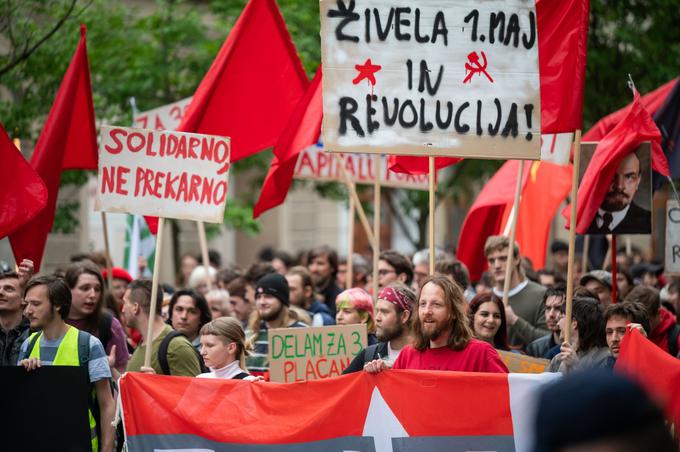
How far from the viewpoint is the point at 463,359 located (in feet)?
18.9

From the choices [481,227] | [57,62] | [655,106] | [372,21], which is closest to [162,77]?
[57,62]

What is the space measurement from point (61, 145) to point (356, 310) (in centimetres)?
252

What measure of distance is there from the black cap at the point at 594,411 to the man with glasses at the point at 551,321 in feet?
16.3

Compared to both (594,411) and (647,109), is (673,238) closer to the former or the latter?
(647,109)

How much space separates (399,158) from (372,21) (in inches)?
71.6

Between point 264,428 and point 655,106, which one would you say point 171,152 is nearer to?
point 264,428

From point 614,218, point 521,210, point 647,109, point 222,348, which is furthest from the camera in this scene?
point 521,210

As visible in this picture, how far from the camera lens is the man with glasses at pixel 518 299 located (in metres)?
8.12

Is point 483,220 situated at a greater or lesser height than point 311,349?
greater

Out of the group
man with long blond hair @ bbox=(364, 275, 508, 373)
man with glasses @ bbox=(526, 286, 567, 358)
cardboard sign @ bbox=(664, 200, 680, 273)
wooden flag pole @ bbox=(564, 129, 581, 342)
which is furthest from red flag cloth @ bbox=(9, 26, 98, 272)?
cardboard sign @ bbox=(664, 200, 680, 273)

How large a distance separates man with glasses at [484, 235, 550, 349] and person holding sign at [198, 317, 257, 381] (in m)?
2.15

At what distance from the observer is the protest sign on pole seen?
7.27 metres

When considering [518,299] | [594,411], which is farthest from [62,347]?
[594,411]

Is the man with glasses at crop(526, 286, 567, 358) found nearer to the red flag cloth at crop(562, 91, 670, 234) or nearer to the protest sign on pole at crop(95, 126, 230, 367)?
the red flag cloth at crop(562, 91, 670, 234)
